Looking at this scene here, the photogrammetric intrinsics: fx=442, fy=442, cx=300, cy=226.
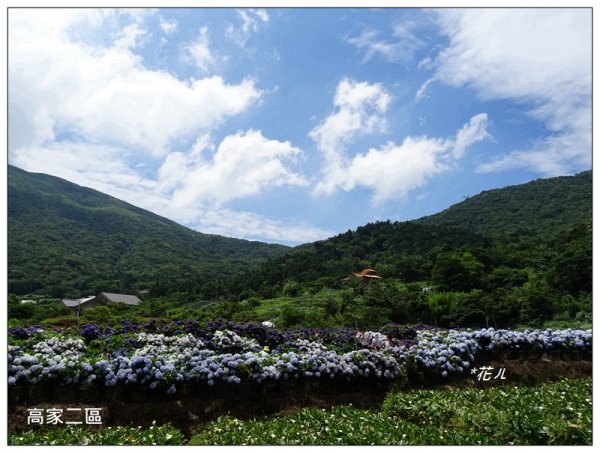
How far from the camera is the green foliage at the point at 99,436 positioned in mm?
3916

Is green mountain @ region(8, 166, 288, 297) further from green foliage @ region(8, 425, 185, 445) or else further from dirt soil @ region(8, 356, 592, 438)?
green foliage @ region(8, 425, 185, 445)

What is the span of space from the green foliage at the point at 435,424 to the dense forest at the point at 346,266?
A: 16.2 feet

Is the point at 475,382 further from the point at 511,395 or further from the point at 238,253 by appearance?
the point at 238,253

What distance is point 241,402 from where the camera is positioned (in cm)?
505

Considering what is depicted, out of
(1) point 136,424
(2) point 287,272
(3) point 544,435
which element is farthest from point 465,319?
(2) point 287,272

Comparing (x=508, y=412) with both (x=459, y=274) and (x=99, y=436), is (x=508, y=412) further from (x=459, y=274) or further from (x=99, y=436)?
(x=459, y=274)

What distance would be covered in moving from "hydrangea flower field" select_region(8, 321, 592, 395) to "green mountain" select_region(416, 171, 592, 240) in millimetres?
17089

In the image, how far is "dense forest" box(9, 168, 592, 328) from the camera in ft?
50.5

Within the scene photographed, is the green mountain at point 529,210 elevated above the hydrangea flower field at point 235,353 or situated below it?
above

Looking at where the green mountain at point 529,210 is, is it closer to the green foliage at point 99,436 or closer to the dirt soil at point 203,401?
the dirt soil at point 203,401

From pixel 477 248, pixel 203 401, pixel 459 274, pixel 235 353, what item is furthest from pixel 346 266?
pixel 203 401

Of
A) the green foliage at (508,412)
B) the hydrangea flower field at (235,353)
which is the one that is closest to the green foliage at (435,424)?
the green foliage at (508,412)

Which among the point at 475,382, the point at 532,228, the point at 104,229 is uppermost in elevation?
the point at 104,229

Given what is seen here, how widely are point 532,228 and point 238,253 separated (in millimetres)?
78401
